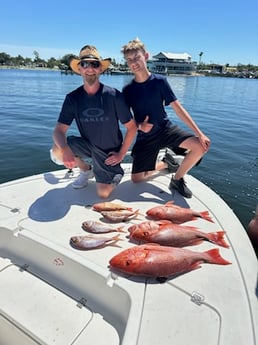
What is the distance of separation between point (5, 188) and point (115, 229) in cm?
161

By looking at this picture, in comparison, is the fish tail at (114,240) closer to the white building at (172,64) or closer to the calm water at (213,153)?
the calm water at (213,153)

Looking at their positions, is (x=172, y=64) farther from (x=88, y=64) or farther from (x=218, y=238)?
(x=218, y=238)

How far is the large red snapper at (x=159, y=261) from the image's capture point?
182 centimetres

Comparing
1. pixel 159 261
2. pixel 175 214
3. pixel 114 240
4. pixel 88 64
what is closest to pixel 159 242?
pixel 159 261

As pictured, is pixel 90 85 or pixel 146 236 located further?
pixel 90 85

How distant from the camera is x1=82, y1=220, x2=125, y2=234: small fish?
7.79 ft

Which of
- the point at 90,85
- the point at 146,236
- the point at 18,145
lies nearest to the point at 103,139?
the point at 90,85

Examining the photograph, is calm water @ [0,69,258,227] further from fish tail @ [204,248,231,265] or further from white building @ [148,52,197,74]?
white building @ [148,52,197,74]

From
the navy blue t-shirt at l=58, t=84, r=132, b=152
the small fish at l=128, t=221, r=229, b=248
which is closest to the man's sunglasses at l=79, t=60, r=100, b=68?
the navy blue t-shirt at l=58, t=84, r=132, b=152

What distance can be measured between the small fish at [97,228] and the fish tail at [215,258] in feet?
2.69

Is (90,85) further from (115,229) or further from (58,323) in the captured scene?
(58,323)

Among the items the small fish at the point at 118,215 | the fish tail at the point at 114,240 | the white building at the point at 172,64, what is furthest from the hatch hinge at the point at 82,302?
the white building at the point at 172,64

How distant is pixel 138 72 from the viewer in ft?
10.3

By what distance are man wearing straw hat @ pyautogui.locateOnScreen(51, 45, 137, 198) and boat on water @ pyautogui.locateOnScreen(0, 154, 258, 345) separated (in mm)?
669
